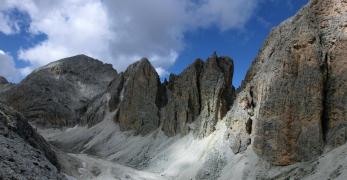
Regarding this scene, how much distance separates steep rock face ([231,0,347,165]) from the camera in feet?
157

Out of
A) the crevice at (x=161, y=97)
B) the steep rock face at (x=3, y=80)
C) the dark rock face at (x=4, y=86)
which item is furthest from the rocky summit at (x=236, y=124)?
the steep rock face at (x=3, y=80)

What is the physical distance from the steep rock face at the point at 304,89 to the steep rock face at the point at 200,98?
15.1 m

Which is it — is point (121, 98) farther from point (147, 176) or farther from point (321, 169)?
point (321, 169)

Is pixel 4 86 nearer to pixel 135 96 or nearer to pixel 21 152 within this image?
pixel 135 96

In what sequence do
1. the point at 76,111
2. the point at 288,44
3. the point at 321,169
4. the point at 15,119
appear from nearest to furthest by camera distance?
the point at 321,169
the point at 15,119
the point at 288,44
the point at 76,111

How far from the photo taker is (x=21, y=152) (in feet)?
137

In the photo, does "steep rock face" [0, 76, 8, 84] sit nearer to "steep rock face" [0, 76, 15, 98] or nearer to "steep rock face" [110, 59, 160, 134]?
"steep rock face" [0, 76, 15, 98]

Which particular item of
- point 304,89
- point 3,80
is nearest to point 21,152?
point 304,89

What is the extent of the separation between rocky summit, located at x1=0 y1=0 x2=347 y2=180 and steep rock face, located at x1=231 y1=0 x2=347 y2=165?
10 cm

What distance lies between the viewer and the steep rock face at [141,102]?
88438 millimetres

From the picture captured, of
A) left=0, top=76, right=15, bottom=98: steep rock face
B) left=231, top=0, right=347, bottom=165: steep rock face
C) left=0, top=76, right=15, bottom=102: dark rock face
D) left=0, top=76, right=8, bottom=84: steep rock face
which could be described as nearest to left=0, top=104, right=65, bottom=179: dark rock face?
left=231, top=0, right=347, bottom=165: steep rock face

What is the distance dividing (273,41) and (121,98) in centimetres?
5608

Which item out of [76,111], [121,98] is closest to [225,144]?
[121,98]

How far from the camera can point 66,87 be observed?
5723 inches
